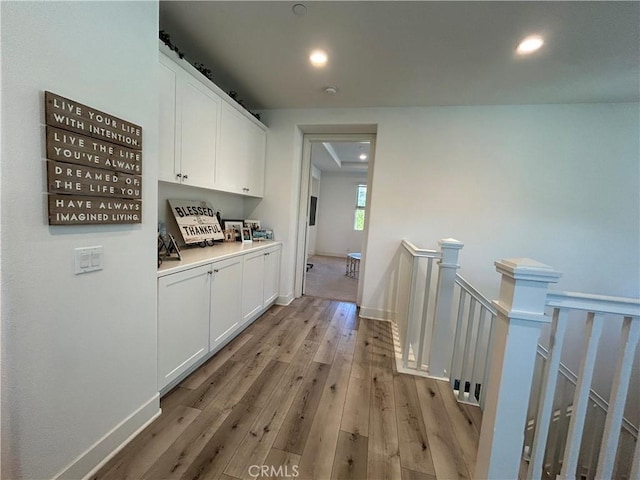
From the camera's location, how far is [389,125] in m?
3.12

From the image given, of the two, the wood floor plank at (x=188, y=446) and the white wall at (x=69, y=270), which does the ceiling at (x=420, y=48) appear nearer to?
the white wall at (x=69, y=270)

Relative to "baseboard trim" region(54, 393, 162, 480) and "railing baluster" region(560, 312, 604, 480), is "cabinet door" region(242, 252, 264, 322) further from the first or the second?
"railing baluster" region(560, 312, 604, 480)

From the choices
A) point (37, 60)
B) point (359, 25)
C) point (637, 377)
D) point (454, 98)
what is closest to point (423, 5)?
point (359, 25)

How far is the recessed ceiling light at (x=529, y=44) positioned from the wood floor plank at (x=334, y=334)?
286 centimetres

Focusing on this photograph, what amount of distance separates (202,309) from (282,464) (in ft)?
3.70

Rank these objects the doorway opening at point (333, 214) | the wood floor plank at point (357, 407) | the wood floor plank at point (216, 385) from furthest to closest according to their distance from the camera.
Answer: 1. the doorway opening at point (333, 214)
2. the wood floor plank at point (216, 385)
3. the wood floor plank at point (357, 407)

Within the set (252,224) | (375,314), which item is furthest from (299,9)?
(375,314)

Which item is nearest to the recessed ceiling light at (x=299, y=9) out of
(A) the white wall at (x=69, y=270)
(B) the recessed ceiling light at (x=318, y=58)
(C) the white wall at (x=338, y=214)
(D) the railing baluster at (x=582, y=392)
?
(B) the recessed ceiling light at (x=318, y=58)

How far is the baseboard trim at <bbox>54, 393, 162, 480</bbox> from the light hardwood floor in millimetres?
37

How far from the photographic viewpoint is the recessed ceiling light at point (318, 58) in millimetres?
2112

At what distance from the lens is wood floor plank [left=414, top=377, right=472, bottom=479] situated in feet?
4.33

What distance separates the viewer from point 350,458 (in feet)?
4.47

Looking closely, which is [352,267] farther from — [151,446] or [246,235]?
[151,446]

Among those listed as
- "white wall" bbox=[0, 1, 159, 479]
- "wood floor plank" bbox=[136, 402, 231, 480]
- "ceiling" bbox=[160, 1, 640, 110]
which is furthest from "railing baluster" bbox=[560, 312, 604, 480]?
"white wall" bbox=[0, 1, 159, 479]
